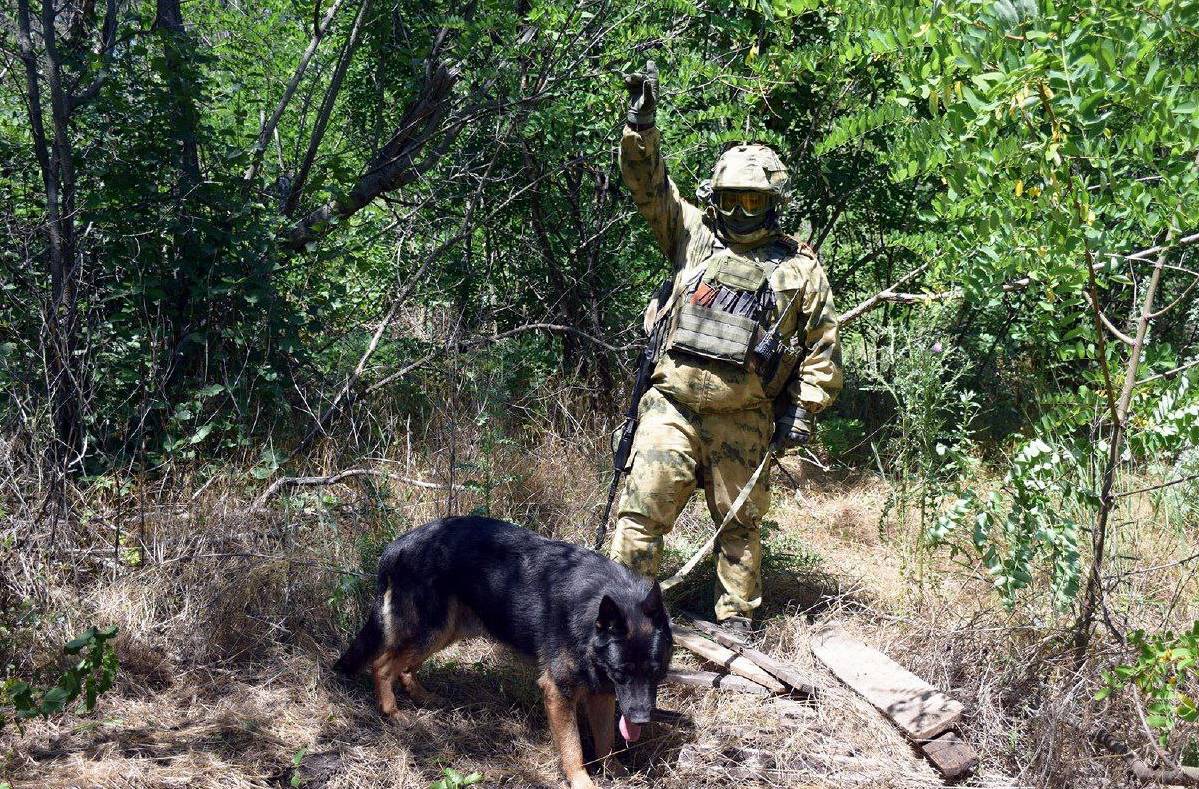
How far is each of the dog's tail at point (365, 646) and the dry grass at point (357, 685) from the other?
15 cm

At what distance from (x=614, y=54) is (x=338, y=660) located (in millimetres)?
3911

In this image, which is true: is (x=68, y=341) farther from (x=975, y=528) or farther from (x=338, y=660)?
(x=975, y=528)

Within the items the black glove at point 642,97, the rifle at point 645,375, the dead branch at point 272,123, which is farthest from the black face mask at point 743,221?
the dead branch at point 272,123

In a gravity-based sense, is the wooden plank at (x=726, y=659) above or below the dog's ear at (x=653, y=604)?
below

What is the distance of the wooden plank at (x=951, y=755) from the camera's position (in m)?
4.05

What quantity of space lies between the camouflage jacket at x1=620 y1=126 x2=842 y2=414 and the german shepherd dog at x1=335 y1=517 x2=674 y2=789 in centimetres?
118

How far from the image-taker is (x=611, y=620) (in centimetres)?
374

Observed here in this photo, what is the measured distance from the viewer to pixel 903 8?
10.6ft

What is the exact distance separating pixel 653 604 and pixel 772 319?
6.02 feet

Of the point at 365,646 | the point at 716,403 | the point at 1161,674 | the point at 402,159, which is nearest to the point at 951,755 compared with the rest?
the point at 1161,674

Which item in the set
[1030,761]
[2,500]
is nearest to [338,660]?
[2,500]

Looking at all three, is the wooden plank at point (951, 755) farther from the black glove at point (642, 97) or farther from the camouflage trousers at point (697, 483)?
the black glove at point (642, 97)

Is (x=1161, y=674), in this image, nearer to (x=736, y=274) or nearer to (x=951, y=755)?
(x=951, y=755)

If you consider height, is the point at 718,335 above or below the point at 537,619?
above
